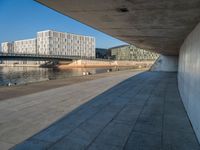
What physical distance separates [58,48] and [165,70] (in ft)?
296

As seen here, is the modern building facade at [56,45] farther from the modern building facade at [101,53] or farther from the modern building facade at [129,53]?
the modern building facade at [129,53]

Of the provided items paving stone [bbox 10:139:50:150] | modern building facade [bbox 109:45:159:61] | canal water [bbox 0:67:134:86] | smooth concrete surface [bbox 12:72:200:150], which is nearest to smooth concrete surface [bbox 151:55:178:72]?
canal water [bbox 0:67:134:86]

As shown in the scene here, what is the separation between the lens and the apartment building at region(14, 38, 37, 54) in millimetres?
117512

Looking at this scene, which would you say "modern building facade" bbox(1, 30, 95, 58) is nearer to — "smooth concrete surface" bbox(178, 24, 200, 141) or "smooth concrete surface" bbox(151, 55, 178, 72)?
"smooth concrete surface" bbox(151, 55, 178, 72)

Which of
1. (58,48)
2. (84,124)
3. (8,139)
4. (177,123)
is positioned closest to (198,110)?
(177,123)

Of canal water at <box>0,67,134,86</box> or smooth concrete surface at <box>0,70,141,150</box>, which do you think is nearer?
smooth concrete surface at <box>0,70,141,150</box>

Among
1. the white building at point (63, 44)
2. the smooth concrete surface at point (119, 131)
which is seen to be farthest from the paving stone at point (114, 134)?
the white building at point (63, 44)

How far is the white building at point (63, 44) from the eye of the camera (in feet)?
353

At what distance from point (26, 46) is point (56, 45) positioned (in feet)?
81.0

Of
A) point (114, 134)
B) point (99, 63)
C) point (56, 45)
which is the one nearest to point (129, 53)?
point (99, 63)

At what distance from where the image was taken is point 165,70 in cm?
2928

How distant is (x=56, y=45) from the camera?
111 meters

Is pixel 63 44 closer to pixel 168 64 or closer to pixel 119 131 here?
pixel 168 64

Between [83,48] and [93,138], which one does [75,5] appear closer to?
[93,138]
